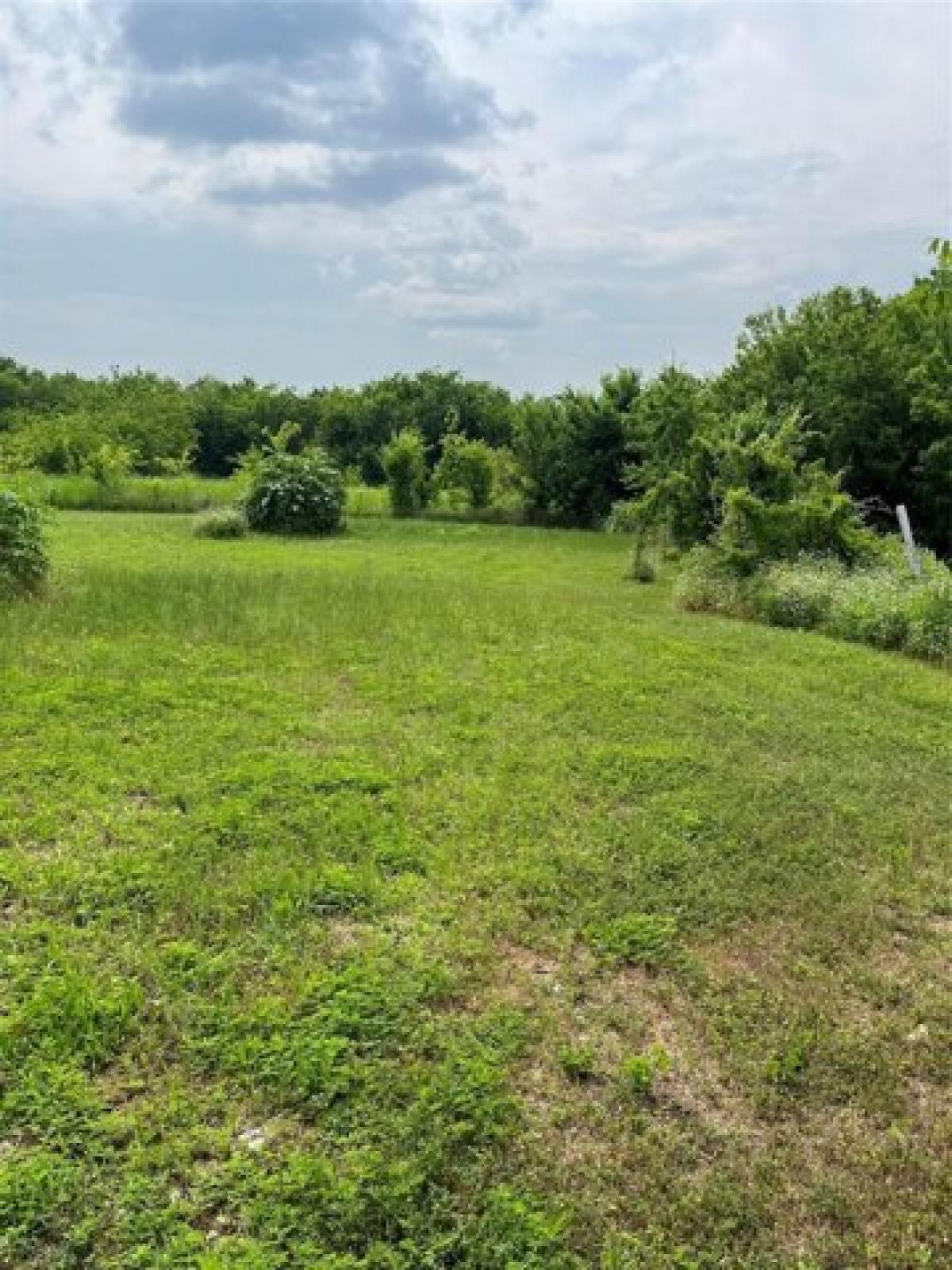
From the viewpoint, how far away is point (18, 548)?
26.7 feet

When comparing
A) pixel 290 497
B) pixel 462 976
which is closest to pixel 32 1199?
pixel 462 976

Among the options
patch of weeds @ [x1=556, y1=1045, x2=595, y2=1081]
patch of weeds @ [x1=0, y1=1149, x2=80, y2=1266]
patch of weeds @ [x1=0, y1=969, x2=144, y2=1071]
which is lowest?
patch of weeds @ [x1=0, y1=1149, x2=80, y2=1266]

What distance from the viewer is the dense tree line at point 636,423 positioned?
1623 centimetres

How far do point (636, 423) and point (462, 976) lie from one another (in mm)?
17265

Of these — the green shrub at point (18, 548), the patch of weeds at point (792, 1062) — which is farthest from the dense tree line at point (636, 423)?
the patch of weeds at point (792, 1062)

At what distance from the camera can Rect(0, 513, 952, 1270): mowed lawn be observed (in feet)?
7.54

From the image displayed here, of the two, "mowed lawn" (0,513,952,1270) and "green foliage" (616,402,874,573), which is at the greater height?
"green foliage" (616,402,874,573)

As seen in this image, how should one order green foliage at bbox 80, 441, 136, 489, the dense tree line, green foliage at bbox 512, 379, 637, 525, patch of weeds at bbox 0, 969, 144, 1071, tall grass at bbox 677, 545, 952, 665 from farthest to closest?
green foliage at bbox 80, 441, 136, 489 → green foliage at bbox 512, 379, 637, 525 → the dense tree line → tall grass at bbox 677, 545, 952, 665 → patch of weeds at bbox 0, 969, 144, 1071

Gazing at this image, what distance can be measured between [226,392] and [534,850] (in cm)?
3312

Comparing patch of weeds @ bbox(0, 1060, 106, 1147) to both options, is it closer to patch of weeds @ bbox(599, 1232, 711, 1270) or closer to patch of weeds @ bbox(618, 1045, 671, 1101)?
patch of weeds @ bbox(599, 1232, 711, 1270)

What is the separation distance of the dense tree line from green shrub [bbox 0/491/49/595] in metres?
1.43

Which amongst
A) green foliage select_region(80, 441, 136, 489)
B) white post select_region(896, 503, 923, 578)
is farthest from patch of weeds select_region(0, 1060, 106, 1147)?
green foliage select_region(80, 441, 136, 489)

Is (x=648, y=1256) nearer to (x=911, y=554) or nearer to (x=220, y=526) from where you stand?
(x=911, y=554)

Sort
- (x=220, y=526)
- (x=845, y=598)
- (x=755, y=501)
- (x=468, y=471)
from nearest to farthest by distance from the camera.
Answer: (x=845, y=598)
(x=755, y=501)
(x=220, y=526)
(x=468, y=471)
